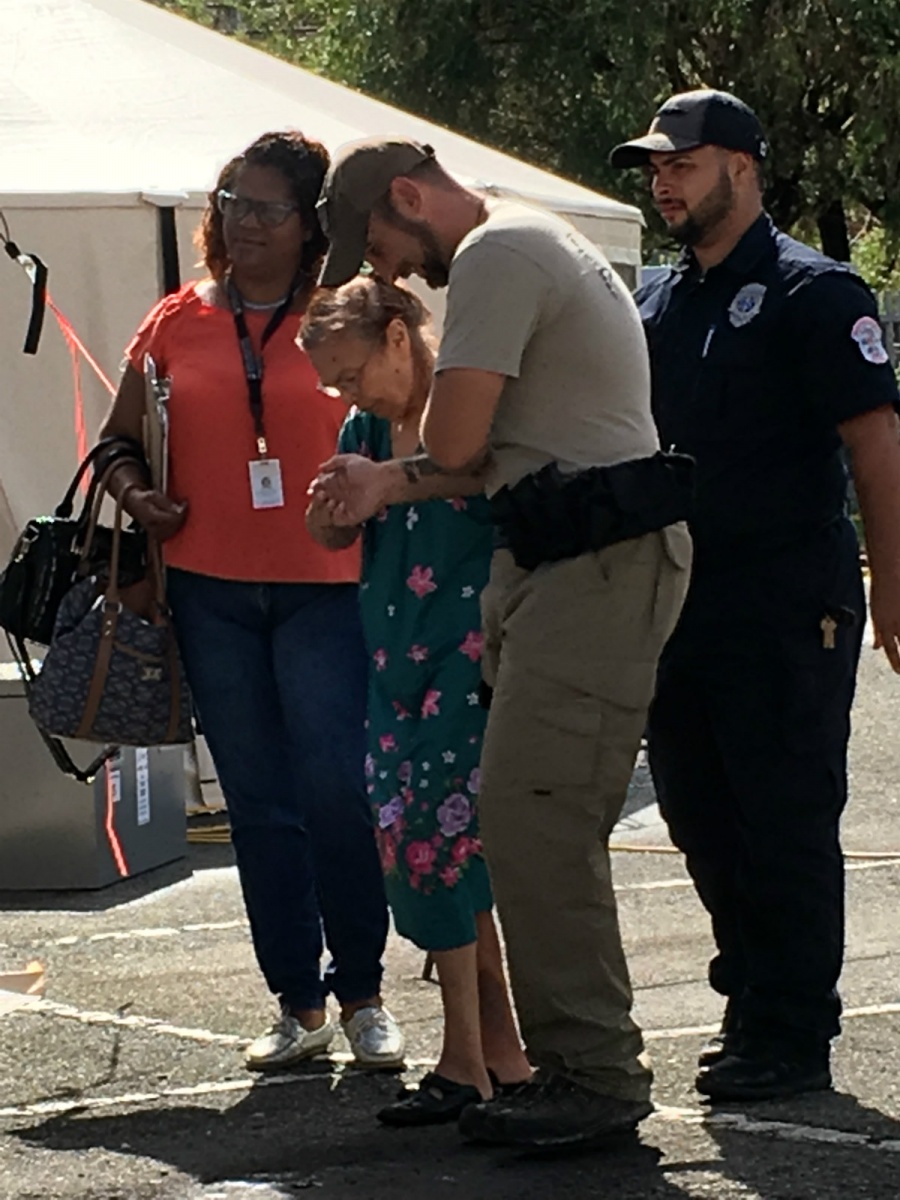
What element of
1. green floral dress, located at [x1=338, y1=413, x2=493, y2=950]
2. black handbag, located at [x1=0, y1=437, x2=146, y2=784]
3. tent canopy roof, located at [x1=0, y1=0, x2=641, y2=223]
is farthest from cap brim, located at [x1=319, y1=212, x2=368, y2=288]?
tent canopy roof, located at [x1=0, y1=0, x2=641, y2=223]

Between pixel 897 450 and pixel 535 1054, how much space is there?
1249 millimetres

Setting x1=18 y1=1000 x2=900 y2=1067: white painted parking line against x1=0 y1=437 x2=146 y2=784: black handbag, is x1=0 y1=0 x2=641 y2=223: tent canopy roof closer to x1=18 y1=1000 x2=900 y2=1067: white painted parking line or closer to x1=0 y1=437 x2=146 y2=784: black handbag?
x1=0 y1=437 x2=146 y2=784: black handbag

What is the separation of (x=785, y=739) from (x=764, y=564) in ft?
1.07

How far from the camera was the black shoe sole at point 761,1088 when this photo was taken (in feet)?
15.1

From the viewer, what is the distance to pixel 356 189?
421 cm

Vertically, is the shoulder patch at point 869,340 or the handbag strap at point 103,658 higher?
the shoulder patch at point 869,340

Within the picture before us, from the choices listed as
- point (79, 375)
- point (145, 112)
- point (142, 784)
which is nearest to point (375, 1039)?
point (142, 784)

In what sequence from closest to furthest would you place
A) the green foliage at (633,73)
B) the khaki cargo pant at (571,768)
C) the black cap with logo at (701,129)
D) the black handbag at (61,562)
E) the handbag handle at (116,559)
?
the khaki cargo pant at (571,768) < the black cap with logo at (701,129) < the handbag handle at (116,559) < the black handbag at (61,562) < the green foliage at (633,73)

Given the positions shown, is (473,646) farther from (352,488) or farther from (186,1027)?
(186,1027)

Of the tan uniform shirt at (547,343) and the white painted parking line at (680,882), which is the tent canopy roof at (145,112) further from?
the tan uniform shirt at (547,343)

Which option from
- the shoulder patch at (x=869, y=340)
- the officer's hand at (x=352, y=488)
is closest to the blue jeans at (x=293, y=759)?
the officer's hand at (x=352, y=488)

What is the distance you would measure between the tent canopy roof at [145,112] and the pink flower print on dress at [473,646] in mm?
4584

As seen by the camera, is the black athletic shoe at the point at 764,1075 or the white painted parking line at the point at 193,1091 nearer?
the black athletic shoe at the point at 764,1075

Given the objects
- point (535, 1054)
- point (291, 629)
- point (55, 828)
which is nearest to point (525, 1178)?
point (535, 1054)
